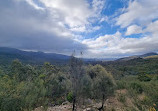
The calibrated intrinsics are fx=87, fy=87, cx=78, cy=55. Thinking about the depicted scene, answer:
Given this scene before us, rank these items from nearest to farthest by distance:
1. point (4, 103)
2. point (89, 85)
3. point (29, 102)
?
point (4, 103), point (29, 102), point (89, 85)

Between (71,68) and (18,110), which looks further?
(71,68)

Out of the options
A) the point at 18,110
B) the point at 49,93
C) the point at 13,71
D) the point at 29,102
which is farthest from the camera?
the point at 13,71

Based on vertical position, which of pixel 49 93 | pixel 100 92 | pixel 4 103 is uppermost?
pixel 4 103

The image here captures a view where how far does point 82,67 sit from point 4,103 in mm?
6515

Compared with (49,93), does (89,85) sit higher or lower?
higher

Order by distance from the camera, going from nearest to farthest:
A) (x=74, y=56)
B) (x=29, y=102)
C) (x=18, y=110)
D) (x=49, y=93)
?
(x=18, y=110)
(x=29, y=102)
(x=74, y=56)
(x=49, y=93)

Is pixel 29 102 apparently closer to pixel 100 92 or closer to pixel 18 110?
pixel 18 110

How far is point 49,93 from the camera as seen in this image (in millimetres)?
16781

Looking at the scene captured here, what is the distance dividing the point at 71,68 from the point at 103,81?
4446mm

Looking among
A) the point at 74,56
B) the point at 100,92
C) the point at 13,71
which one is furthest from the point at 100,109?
the point at 13,71

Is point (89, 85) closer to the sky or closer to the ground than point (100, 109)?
closer to the sky

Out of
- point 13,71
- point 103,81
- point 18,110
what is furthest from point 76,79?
point 13,71

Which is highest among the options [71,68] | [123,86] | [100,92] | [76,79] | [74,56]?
[74,56]

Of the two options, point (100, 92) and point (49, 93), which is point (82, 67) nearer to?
point (100, 92)
